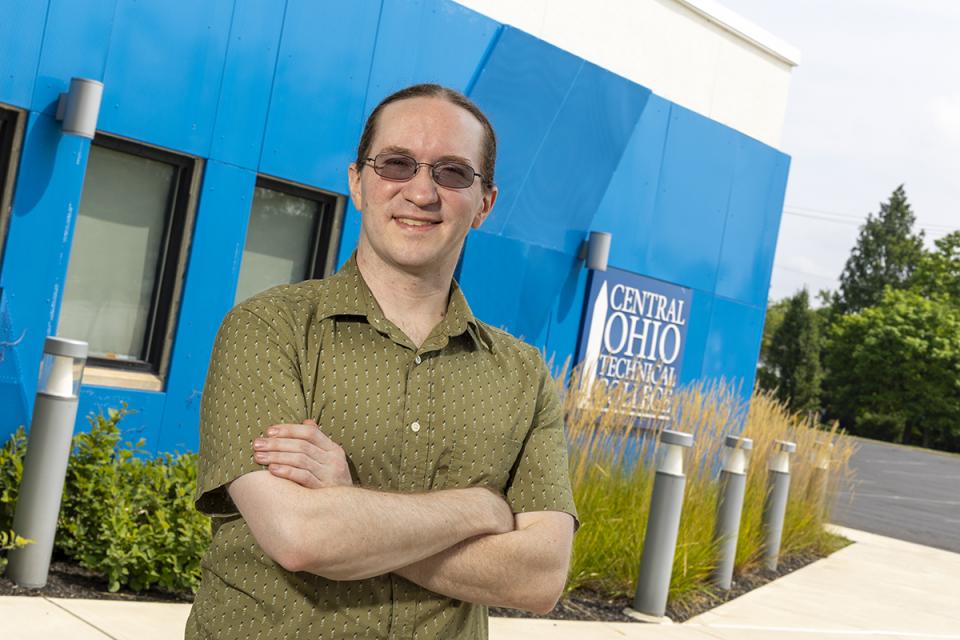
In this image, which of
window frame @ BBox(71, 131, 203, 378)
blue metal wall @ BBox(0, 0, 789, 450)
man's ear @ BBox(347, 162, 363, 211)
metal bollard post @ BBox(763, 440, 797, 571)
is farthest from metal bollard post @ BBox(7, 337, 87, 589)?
metal bollard post @ BBox(763, 440, 797, 571)

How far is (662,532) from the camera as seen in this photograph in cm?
652

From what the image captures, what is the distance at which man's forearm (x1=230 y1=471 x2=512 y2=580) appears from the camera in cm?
193

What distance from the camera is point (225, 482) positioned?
199 centimetres

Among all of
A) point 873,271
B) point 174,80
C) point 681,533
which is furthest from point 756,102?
point 873,271

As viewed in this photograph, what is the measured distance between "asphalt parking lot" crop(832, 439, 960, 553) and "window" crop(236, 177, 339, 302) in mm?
4804

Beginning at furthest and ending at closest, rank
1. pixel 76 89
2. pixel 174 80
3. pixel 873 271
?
1. pixel 873 271
2. pixel 174 80
3. pixel 76 89

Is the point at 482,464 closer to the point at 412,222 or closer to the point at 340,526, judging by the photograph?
the point at 340,526

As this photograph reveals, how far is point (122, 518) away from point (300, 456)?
355 cm

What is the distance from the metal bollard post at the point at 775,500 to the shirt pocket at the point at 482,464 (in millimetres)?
6577

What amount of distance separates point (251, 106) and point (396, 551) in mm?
5692

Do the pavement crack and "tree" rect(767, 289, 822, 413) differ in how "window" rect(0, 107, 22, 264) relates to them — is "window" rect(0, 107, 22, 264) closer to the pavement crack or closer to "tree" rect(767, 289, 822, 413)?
the pavement crack

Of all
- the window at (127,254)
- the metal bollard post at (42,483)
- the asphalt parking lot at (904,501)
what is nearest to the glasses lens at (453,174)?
the metal bollard post at (42,483)

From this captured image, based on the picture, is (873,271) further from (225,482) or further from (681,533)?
(225,482)

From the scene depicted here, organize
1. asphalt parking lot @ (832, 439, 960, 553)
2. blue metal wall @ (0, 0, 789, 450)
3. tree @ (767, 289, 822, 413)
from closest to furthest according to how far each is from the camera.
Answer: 1. blue metal wall @ (0, 0, 789, 450)
2. asphalt parking lot @ (832, 439, 960, 553)
3. tree @ (767, 289, 822, 413)
